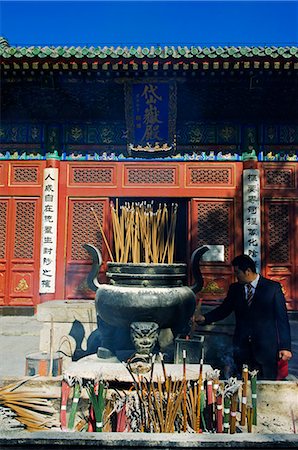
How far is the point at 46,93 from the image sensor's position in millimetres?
6621

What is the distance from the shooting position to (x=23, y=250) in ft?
23.9

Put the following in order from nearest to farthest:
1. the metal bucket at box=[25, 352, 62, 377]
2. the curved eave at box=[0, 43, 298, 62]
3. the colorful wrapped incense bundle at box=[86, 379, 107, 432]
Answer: the colorful wrapped incense bundle at box=[86, 379, 107, 432] < the metal bucket at box=[25, 352, 62, 377] < the curved eave at box=[0, 43, 298, 62]

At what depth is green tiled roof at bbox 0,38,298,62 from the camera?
19.0 ft

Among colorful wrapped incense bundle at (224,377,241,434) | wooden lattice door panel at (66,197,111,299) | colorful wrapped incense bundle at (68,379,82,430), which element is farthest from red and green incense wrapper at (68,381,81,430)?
wooden lattice door panel at (66,197,111,299)

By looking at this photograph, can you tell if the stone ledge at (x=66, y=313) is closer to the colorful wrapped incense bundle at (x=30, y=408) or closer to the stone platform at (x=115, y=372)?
the stone platform at (x=115, y=372)

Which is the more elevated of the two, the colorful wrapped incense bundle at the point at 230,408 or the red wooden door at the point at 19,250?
the red wooden door at the point at 19,250

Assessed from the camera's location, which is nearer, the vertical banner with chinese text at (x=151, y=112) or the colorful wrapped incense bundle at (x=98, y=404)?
the colorful wrapped incense bundle at (x=98, y=404)

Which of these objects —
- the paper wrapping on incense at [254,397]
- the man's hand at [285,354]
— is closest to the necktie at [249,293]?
the man's hand at [285,354]

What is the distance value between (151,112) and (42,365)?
5.06 meters

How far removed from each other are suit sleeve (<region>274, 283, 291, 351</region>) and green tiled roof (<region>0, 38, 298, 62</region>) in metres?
4.18

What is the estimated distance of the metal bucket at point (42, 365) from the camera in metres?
3.31

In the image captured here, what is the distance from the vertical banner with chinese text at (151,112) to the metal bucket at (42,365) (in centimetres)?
466

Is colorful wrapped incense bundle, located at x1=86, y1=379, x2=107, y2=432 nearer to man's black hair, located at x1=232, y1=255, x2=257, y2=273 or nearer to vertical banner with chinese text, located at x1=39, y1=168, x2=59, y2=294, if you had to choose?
man's black hair, located at x1=232, y1=255, x2=257, y2=273

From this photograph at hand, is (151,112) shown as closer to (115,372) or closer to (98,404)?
(115,372)
